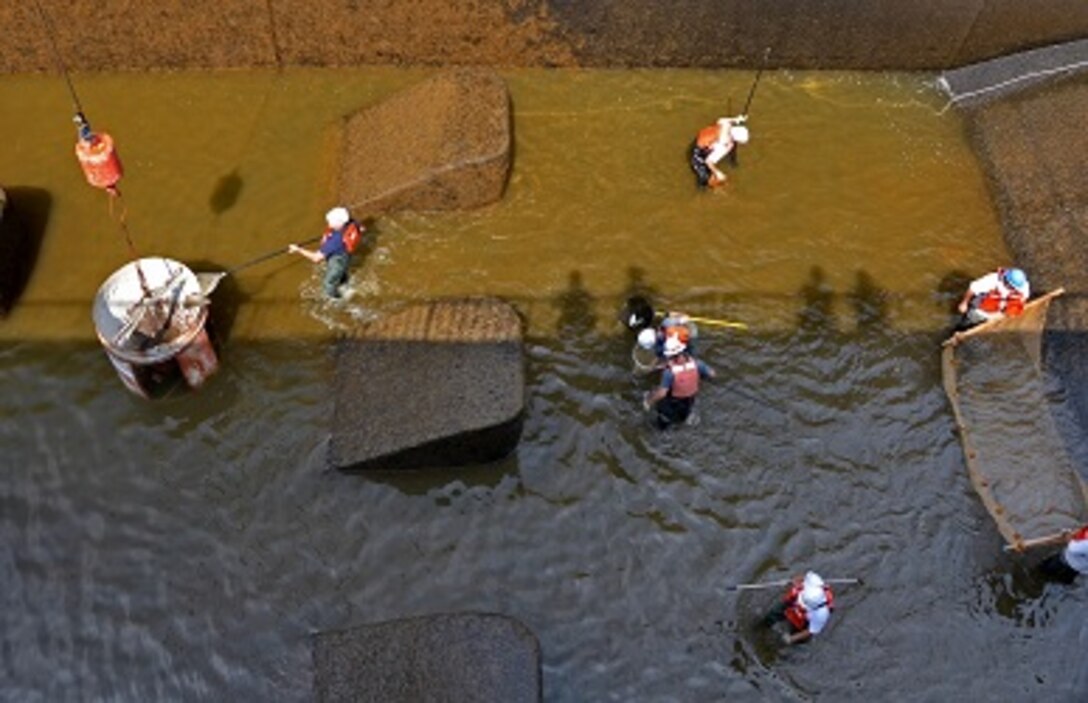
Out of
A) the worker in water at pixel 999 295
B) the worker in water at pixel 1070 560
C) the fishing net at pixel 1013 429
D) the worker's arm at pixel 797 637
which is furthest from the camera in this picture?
the worker in water at pixel 999 295

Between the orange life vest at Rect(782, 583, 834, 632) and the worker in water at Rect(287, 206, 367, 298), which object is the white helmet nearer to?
the orange life vest at Rect(782, 583, 834, 632)

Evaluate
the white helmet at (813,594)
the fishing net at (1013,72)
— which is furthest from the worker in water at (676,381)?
the fishing net at (1013,72)

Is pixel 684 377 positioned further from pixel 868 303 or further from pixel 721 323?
pixel 868 303

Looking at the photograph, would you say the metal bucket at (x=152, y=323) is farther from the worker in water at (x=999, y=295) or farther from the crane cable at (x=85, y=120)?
the worker in water at (x=999, y=295)

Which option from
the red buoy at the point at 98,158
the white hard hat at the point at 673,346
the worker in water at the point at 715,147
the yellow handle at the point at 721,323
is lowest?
the yellow handle at the point at 721,323

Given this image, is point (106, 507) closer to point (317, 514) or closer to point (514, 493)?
point (317, 514)

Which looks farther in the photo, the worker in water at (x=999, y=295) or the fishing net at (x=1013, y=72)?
the fishing net at (x=1013, y=72)
